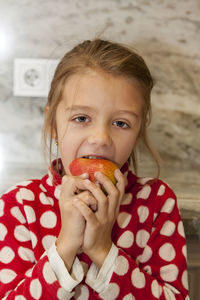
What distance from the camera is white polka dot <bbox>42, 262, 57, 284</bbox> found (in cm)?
75

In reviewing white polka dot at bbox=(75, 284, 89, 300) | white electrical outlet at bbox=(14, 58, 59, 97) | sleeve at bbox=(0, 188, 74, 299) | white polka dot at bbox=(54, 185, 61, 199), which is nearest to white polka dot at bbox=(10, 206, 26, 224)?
sleeve at bbox=(0, 188, 74, 299)

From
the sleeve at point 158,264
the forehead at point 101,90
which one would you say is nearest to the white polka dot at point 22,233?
the sleeve at point 158,264

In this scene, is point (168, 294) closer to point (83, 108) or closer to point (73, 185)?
point (73, 185)

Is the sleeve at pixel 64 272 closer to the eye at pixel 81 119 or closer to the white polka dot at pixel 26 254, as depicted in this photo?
the white polka dot at pixel 26 254

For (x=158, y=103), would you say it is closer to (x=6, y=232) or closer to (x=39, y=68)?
(x=39, y=68)

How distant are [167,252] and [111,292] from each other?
0.64ft

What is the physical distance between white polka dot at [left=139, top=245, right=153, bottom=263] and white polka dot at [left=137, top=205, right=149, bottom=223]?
7 centimetres

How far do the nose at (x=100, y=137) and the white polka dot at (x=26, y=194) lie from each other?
0.71 ft

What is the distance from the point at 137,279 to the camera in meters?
0.80

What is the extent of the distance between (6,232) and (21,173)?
1.13 ft

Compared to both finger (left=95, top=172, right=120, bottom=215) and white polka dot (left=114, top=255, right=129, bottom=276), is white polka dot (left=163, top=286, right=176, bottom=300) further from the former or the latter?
finger (left=95, top=172, right=120, bottom=215)

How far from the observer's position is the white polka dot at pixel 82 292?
85 centimetres

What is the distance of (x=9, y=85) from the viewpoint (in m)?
1.20

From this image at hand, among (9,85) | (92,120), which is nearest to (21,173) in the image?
(9,85)
